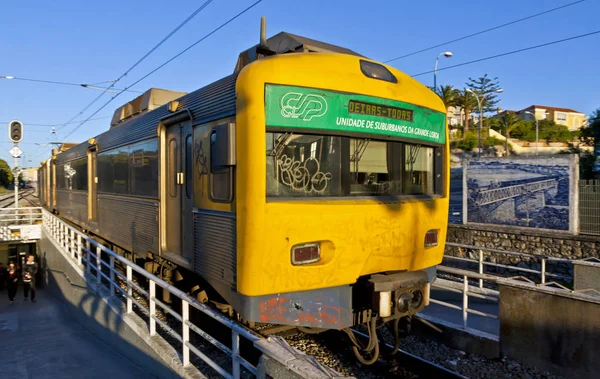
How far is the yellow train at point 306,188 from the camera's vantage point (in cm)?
437

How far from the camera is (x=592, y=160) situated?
635 inches

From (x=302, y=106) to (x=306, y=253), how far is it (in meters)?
1.41

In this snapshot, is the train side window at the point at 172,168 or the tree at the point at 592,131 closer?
the train side window at the point at 172,168

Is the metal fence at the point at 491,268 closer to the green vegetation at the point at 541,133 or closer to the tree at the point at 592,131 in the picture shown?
the tree at the point at 592,131

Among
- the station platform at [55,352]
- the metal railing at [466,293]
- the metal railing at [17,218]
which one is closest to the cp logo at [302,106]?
the metal railing at [466,293]

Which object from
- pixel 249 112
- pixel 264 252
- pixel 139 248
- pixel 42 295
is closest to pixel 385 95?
pixel 249 112

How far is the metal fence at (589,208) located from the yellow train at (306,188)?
7455 mm

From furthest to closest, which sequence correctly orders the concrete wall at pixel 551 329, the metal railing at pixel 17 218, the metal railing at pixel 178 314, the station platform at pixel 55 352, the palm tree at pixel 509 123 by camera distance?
1. the palm tree at pixel 509 123
2. the metal railing at pixel 17 218
3. the station platform at pixel 55 352
4. the concrete wall at pixel 551 329
5. the metal railing at pixel 178 314

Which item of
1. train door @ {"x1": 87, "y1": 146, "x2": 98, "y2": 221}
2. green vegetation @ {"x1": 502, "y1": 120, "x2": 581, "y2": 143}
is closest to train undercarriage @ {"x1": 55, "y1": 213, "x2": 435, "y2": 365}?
train door @ {"x1": 87, "y1": 146, "x2": 98, "y2": 221}

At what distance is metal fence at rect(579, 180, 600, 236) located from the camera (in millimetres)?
11539

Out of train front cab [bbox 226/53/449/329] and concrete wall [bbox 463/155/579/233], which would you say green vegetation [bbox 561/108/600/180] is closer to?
concrete wall [bbox 463/155/579/233]

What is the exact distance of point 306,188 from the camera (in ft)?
15.1

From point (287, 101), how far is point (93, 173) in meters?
8.44

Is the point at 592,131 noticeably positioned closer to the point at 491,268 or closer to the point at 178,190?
the point at 491,268
